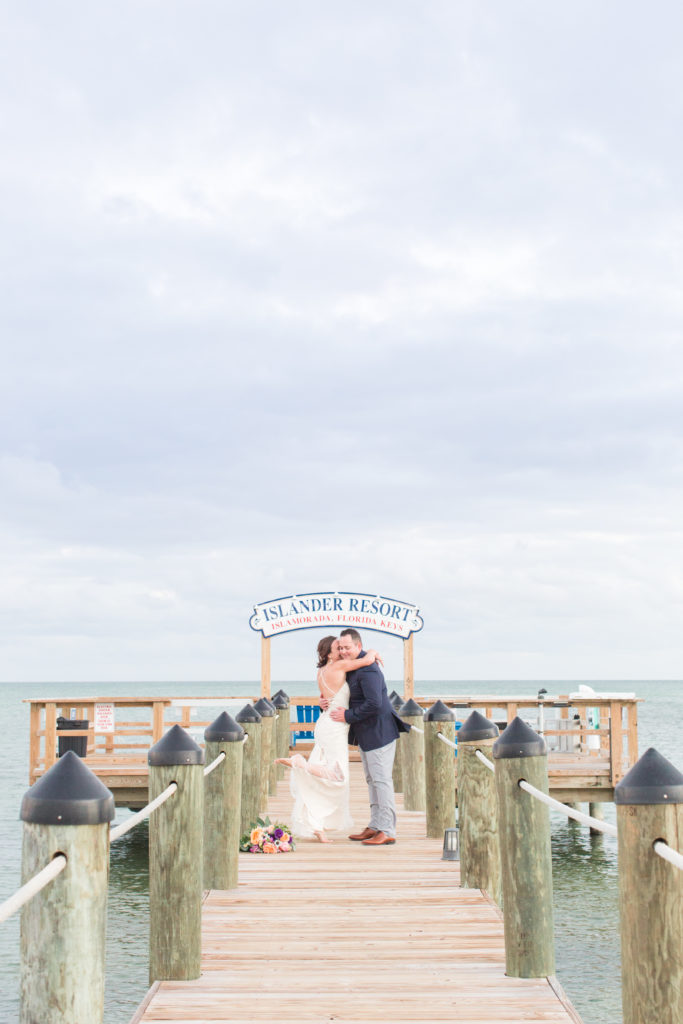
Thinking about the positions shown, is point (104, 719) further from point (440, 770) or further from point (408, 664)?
point (440, 770)

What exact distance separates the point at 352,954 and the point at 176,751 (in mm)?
1567

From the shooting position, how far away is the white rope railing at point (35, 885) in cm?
255

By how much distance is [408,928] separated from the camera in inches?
245

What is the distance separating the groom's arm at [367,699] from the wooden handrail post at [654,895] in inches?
227

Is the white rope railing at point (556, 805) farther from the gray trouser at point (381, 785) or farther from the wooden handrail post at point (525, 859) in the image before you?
the gray trouser at point (381, 785)

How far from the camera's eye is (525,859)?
493cm

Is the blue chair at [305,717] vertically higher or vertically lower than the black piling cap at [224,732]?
lower

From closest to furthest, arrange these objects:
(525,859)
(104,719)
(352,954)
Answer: (525,859), (352,954), (104,719)

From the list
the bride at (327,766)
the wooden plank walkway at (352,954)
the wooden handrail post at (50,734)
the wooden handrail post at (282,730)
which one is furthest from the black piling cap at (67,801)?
the wooden handrail post at (50,734)

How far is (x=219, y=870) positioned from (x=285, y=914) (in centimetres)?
76

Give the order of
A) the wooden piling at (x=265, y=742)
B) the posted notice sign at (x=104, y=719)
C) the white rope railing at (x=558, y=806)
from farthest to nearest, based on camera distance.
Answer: the posted notice sign at (x=104, y=719)
the wooden piling at (x=265, y=742)
the white rope railing at (x=558, y=806)

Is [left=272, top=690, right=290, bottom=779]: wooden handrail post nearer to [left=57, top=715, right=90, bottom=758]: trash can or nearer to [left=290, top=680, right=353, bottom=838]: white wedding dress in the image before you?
[left=57, top=715, right=90, bottom=758]: trash can

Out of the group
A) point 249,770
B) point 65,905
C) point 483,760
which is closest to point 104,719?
point 249,770

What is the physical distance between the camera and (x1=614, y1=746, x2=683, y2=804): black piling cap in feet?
11.0
